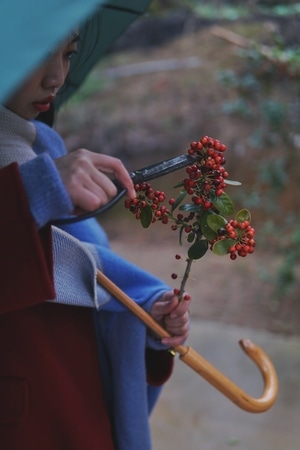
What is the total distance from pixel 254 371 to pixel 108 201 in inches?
86.7

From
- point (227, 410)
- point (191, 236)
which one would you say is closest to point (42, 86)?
point (191, 236)

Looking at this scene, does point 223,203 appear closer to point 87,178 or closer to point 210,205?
point 210,205

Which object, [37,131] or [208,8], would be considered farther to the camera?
[208,8]

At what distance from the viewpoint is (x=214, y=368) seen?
1432 mm

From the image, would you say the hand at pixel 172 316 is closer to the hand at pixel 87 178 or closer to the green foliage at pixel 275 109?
the hand at pixel 87 178

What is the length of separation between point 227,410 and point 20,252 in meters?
1.96

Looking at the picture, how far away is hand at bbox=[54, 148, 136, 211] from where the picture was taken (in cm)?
86

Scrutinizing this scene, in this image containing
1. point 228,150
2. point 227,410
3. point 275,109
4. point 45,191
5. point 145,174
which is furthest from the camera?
point 228,150

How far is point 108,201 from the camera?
2.93 feet


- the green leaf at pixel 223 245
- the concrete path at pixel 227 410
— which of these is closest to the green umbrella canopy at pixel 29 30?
the green leaf at pixel 223 245

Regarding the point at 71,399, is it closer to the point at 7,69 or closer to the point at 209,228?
the point at 209,228

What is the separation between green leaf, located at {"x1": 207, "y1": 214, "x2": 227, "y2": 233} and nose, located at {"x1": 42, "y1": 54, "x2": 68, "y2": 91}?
0.34 m

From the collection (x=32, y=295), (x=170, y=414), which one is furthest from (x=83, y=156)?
(x=170, y=414)

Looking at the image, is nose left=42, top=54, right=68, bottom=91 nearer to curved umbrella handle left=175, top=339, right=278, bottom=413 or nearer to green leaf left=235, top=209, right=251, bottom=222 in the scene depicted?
green leaf left=235, top=209, right=251, bottom=222
